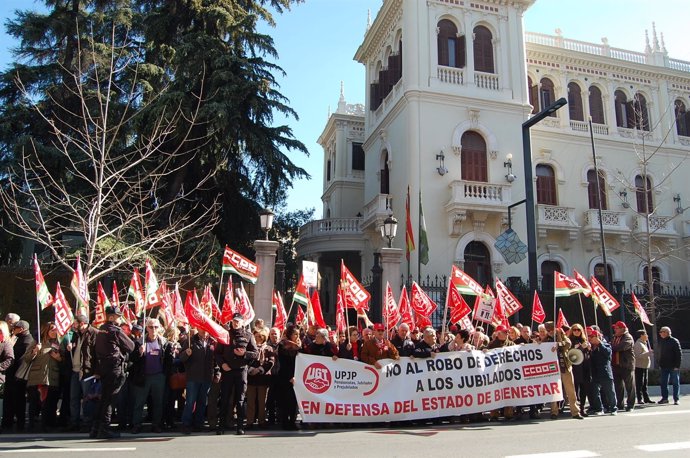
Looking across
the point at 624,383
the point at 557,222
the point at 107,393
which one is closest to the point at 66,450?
the point at 107,393

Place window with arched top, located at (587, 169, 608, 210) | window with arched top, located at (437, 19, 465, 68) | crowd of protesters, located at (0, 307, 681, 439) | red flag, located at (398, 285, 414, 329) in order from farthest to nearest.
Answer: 1. window with arched top, located at (587, 169, 608, 210)
2. window with arched top, located at (437, 19, 465, 68)
3. red flag, located at (398, 285, 414, 329)
4. crowd of protesters, located at (0, 307, 681, 439)

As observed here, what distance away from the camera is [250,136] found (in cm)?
1988

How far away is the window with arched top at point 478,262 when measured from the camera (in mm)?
22984

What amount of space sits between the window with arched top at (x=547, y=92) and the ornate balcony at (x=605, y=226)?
5.52 meters

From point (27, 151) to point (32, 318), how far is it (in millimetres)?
5699

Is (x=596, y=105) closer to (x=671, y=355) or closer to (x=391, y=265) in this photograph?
(x=391, y=265)

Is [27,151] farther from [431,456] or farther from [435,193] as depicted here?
[431,456]

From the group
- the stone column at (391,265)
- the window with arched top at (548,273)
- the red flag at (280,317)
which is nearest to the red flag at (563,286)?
the stone column at (391,265)

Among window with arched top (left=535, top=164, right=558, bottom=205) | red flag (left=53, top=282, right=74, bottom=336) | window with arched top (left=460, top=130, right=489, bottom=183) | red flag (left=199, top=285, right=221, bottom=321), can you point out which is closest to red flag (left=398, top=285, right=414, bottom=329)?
red flag (left=199, top=285, right=221, bottom=321)

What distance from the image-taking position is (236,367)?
28.3ft

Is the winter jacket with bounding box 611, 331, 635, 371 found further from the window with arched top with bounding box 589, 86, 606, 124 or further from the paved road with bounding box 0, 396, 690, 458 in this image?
the window with arched top with bounding box 589, 86, 606, 124

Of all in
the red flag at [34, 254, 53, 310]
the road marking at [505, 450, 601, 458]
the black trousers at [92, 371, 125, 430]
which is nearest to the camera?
the road marking at [505, 450, 601, 458]

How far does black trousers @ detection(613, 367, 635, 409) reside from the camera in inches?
441

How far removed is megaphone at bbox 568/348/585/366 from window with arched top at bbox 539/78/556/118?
760 inches
